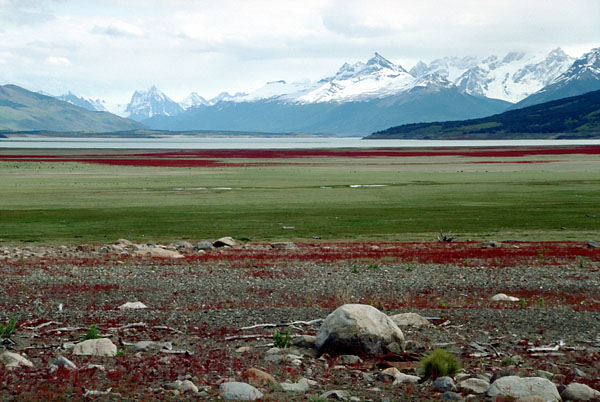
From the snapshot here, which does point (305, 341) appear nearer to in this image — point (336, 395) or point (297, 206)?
point (336, 395)

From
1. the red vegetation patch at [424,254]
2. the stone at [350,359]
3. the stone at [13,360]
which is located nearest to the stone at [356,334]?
the stone at [350,359]

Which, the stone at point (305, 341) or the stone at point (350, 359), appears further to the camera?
the stone at point (305, 341)

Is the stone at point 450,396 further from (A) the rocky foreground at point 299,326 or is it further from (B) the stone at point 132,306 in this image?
(B) the stone at point 132,306

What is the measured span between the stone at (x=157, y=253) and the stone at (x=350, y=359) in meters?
18.8

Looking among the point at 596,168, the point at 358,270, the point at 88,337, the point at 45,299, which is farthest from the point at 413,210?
the point at 596,168

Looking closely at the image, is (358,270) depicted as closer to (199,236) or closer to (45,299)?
(45,299)

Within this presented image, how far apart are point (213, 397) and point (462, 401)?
4639mm

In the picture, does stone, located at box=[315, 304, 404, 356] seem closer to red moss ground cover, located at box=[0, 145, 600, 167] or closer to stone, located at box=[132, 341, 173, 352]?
stone, located at box=[132, 341, 173, 352]

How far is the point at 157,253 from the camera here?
3359cm

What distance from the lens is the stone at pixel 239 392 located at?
12.6 m

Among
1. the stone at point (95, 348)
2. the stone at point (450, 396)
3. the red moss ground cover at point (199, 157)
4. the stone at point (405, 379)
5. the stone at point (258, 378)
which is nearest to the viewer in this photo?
the stone at point (450, 396)

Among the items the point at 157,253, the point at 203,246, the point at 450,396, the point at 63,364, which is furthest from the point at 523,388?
the point at 203,246

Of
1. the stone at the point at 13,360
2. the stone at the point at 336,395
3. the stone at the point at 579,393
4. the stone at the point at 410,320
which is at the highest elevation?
the stone at the point at 579,393

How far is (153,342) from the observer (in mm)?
16891
